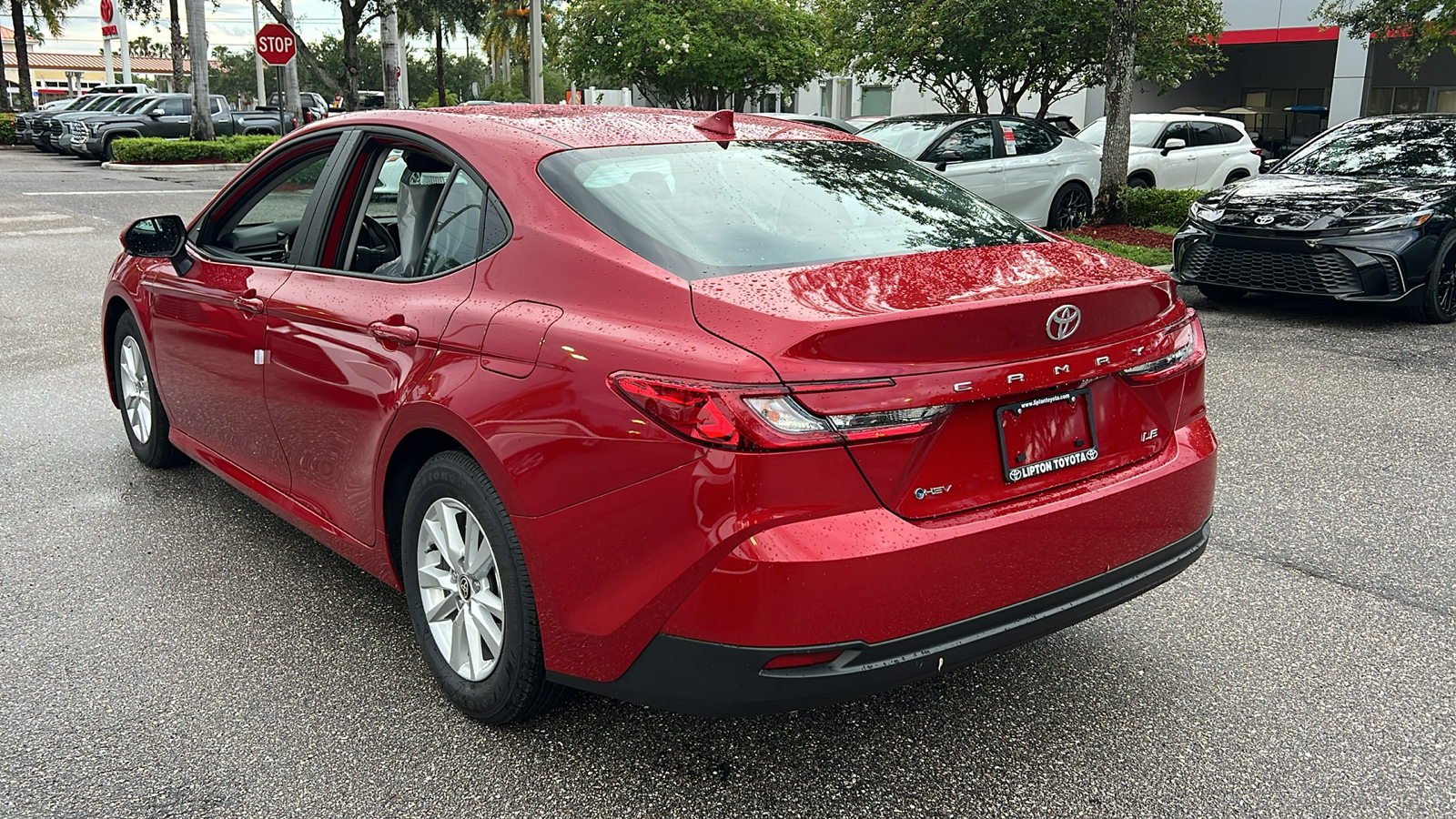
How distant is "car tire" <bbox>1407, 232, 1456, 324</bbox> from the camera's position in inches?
339

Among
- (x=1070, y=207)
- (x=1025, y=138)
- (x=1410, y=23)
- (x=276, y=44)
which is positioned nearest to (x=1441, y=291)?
(x=1025, y=138)

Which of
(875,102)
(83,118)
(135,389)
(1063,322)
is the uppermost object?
(875,102)

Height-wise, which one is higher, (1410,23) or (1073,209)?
(1410,23)

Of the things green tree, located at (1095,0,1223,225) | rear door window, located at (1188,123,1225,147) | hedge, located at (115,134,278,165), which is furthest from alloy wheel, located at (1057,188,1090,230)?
hedge, located at (115,134,278,165)

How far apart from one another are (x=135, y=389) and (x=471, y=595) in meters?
2.98

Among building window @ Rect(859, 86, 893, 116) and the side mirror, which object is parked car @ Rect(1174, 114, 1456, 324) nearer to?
the side mirror

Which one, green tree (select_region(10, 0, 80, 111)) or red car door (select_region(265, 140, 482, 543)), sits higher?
green tree (select_region(10, 0, 80, 111))

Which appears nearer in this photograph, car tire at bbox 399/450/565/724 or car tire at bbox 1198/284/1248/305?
Result: car tire at bbox 399/450/565/724

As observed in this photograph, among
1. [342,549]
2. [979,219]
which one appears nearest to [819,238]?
[979,219]

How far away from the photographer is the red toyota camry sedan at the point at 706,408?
237cm

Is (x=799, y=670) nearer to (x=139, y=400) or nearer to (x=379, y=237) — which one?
(x=379, y=237)

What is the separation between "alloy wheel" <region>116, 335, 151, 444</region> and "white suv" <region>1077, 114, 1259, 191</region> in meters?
14.3

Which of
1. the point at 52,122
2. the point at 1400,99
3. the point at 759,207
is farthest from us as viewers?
the point at 1400,99

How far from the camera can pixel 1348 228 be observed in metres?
8.39
